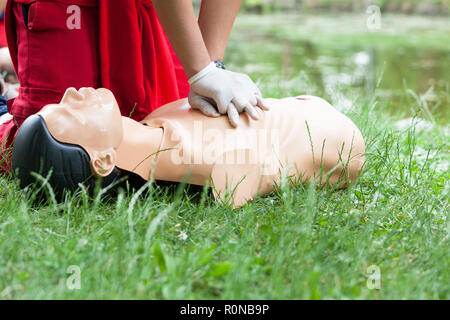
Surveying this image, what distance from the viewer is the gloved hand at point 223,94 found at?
1451 mm

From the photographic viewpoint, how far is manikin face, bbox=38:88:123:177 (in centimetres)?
126

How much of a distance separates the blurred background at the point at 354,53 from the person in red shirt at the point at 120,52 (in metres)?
0.71

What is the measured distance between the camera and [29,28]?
1.62 m

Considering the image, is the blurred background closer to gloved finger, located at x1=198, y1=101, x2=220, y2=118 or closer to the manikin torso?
the manikin torso

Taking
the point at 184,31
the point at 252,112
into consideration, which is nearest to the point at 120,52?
the point at 184,31

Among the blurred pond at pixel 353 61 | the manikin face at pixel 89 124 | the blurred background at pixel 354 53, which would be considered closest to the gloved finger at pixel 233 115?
the manikin face at pixel 89 124

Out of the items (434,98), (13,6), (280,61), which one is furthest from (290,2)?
(13,6)

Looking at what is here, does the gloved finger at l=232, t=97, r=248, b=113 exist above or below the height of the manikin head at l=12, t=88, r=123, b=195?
above

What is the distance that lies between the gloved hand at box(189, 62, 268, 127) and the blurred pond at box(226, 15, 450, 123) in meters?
0.85

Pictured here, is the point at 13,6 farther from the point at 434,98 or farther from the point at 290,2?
the point at 290,2

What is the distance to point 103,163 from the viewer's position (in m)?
1.30

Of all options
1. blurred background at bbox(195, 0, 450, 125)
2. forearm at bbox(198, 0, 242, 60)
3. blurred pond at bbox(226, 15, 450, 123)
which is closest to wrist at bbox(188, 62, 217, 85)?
forearm at bbox(198, 0, 242, 60)

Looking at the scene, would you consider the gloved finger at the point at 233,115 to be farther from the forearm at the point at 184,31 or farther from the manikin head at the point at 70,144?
the manikin head at the point at 70,144
